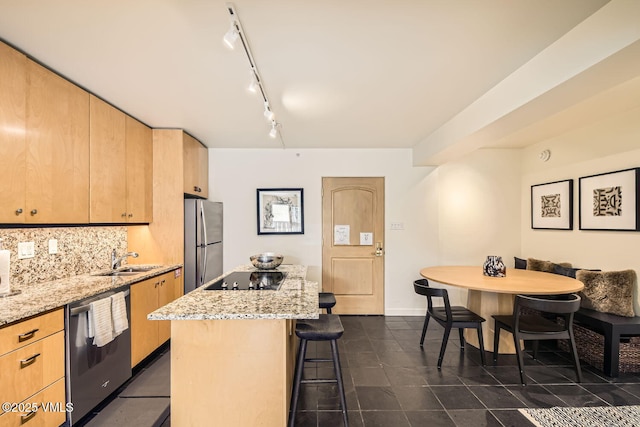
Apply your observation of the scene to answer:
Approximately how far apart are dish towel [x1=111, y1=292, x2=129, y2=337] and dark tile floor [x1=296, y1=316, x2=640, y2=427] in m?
1.53

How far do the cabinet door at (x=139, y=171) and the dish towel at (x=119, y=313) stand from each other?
0.96 metres

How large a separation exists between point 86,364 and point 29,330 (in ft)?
1.76

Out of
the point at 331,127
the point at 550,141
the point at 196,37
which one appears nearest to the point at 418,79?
the point at 331,127

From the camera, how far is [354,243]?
14.1 ft

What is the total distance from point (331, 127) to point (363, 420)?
2.81 m

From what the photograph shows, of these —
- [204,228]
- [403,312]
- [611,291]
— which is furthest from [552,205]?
[204,228]

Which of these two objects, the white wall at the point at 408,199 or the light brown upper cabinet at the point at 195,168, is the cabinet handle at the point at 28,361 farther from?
the white wall at the point at 408,199

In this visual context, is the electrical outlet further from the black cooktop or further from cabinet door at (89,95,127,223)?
the black cooktop

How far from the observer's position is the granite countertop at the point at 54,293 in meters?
1.61

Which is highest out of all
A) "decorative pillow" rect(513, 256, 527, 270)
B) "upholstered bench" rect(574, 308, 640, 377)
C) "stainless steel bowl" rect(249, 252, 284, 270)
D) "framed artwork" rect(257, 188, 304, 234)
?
"framed artwork" rect(257, 188, 304, 234)

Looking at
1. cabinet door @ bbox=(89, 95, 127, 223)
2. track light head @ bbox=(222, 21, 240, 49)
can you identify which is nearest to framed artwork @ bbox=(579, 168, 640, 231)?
track light head @ bbox=(222, 21, 240, 49)

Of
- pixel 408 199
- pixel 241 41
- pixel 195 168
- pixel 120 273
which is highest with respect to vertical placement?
pixel 241 41

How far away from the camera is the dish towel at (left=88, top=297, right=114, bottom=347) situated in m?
2.00

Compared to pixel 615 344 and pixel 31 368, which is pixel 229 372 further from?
pixel 615 344
